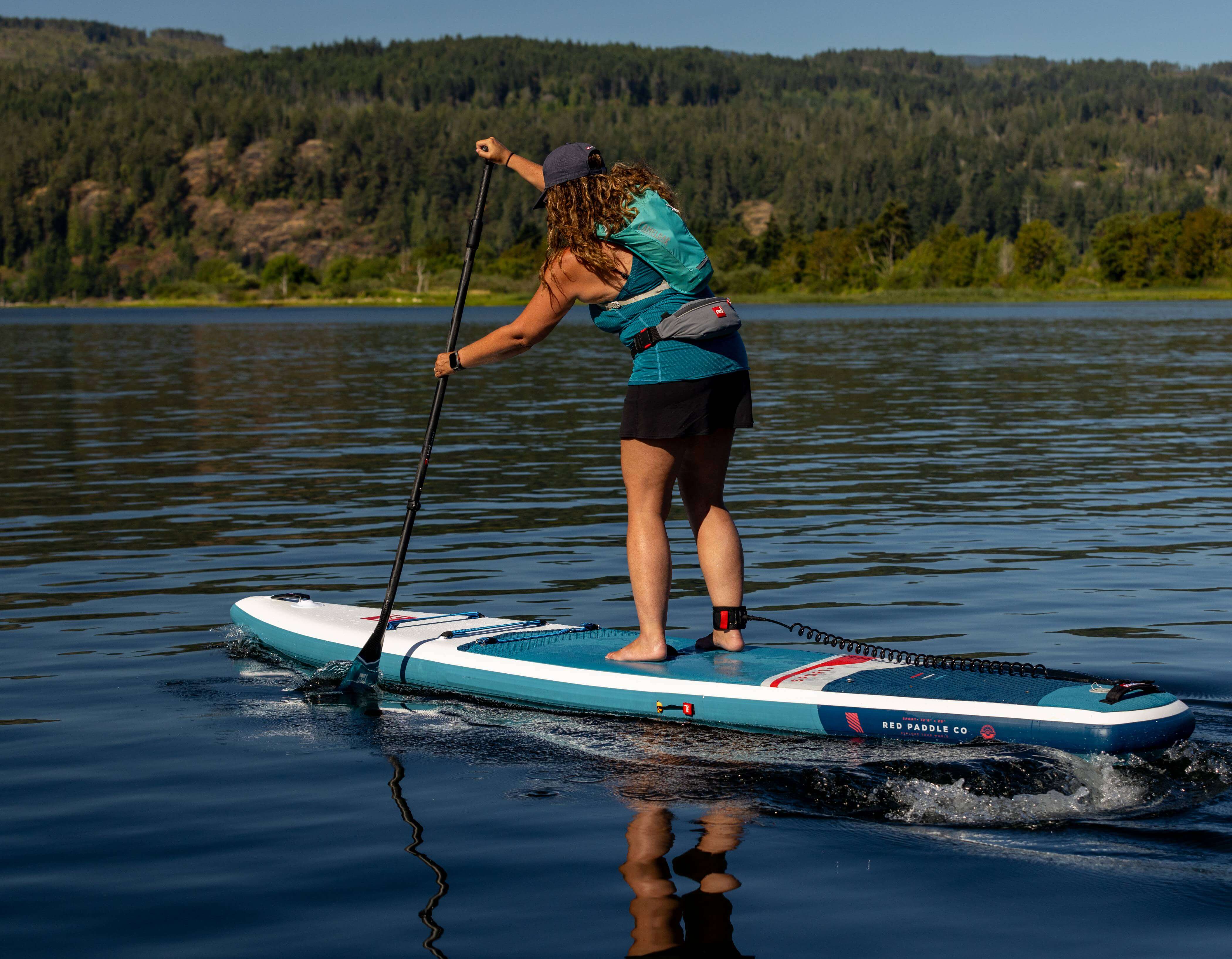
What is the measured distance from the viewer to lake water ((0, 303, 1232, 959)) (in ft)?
14.9

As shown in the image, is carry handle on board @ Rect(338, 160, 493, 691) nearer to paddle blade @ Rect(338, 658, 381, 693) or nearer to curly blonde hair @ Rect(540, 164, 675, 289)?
paddle blade @ Rect(338, 658, 381, 693)

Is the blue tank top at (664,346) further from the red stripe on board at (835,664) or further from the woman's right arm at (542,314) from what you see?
the red stripe on board at (835,664)

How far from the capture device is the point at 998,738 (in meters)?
5.87

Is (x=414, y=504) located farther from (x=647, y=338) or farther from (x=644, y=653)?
(x=647, y=338)

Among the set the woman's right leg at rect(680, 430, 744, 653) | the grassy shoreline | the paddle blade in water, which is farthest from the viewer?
the grassy shoreline

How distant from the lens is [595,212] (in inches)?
259

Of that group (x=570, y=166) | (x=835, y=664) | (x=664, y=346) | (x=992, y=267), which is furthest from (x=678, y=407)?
(x=992, y=267)

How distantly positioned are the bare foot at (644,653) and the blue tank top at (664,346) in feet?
4.46

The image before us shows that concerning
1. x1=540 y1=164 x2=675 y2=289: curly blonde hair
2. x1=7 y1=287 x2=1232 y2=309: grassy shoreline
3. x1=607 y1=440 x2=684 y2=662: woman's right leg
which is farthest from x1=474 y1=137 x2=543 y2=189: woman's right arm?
x1=7 y1=287 x2=1232 y2=309: grassy shoreline

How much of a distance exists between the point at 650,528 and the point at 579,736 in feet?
3.60

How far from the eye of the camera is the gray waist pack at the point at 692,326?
667cm

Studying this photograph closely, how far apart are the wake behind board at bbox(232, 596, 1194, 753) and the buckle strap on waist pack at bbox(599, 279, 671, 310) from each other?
184 cm

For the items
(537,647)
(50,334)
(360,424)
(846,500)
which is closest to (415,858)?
(537,647)

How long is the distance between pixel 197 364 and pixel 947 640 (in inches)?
1618
